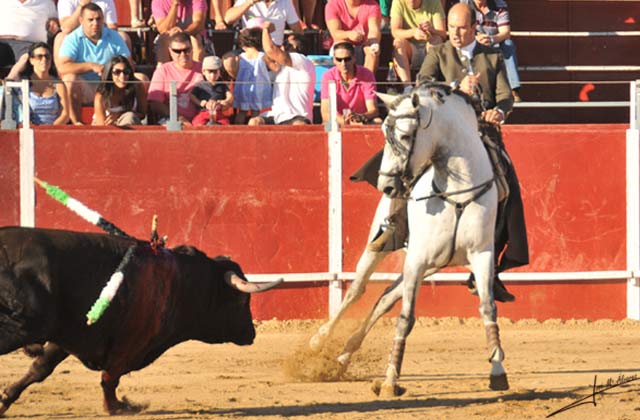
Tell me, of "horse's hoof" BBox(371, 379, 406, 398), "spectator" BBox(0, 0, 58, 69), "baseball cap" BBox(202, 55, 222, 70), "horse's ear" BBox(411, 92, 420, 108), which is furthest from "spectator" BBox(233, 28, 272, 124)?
"horse's hoof" BBox(371, 379, 406, 398)

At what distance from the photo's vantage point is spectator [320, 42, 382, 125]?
13.5 metres

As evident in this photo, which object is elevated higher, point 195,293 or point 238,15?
point 238,15

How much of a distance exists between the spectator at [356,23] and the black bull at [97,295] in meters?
6.16

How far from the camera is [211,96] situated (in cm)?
1334

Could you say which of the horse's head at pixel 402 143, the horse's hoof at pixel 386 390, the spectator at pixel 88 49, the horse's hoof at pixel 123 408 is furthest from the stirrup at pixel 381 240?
the spectator at pixel 88 49

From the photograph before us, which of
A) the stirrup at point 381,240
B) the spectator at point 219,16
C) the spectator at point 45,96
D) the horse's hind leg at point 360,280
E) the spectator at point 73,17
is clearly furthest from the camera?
the spectator at point 219,16

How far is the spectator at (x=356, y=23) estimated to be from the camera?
577 inches

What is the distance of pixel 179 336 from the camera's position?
8711 millimetres

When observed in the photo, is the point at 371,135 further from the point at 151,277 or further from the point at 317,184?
the point at 151,277

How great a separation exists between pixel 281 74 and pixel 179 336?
543 cm

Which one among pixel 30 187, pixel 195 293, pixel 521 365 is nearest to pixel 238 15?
pixel 30 187

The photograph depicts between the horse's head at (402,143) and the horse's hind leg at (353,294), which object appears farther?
the horse's hind leg at (353,294)

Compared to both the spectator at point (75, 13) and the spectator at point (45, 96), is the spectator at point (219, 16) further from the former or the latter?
the spectator at point (45, 96)

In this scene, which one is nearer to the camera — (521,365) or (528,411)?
(528,411)
